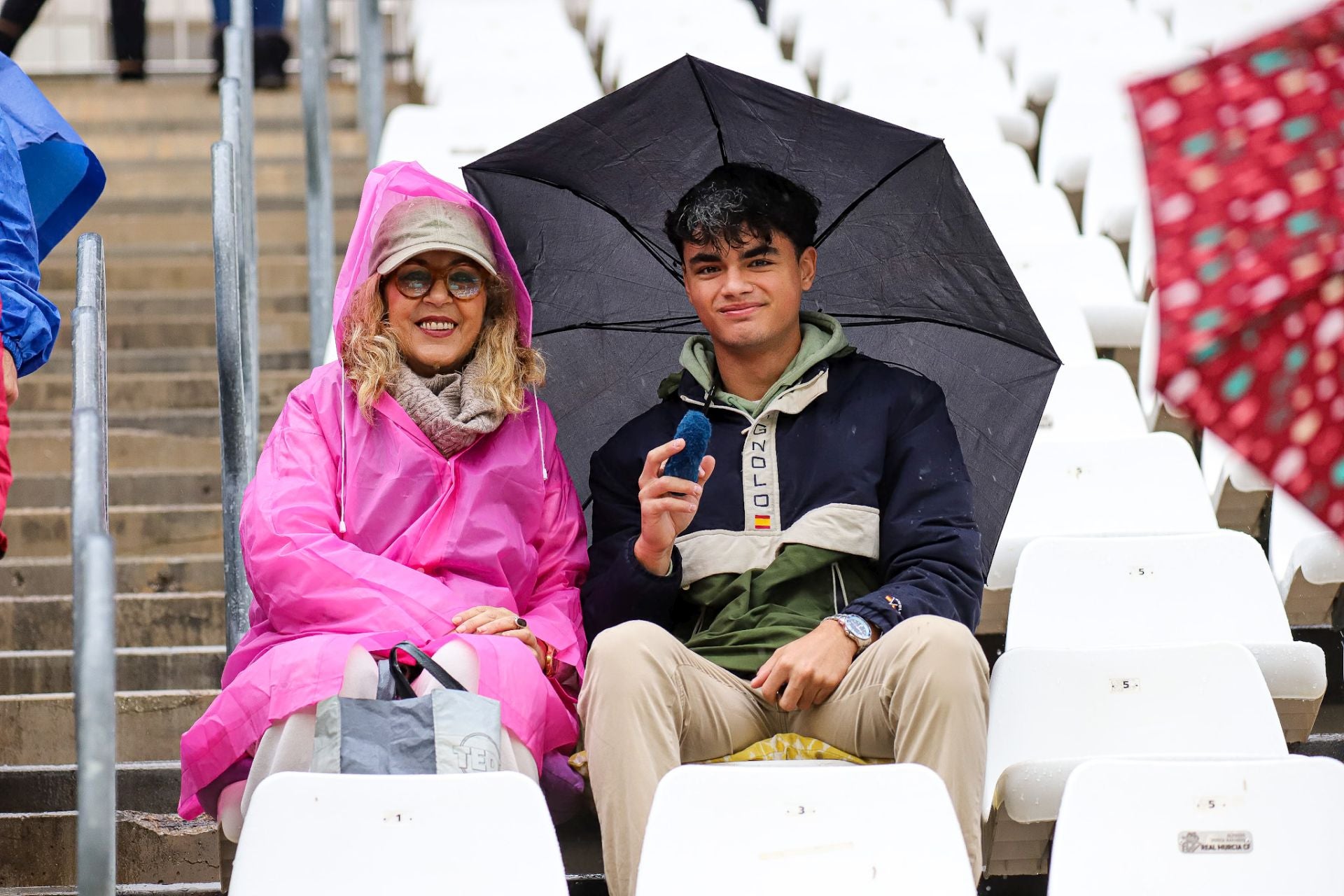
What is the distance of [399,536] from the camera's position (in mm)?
2779

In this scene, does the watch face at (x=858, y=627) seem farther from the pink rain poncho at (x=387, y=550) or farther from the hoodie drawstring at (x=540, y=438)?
the hoodie drawstring at (x=540, y=438)

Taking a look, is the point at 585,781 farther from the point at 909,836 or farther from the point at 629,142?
the point at 629,142

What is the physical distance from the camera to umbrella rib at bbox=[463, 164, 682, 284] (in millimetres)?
3125

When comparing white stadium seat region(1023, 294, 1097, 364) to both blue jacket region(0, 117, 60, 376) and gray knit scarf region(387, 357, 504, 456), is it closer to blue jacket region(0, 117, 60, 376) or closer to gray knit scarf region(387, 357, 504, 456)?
gray knit scarf region(387, 357, 504, 456)

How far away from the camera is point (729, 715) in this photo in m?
2.56

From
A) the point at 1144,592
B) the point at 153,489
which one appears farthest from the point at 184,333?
the point at 1144,592

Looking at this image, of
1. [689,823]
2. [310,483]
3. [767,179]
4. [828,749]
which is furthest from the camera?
[767,179]

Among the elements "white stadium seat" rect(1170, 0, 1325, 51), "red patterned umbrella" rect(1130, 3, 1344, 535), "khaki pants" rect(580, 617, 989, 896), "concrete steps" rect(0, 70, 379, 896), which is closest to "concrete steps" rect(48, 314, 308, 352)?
"concrete steps" rect(0, 70, 379, 896)

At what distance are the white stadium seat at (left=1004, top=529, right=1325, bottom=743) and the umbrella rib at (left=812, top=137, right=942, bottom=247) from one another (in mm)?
666

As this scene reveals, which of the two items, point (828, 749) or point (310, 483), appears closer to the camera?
point (828, 749)

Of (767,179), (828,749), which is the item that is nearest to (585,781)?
(828,749)

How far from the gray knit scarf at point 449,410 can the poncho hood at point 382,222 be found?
15cm

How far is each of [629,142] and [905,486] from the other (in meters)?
0.80

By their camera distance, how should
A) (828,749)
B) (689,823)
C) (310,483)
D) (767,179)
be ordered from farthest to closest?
(767,179) < (310,483) < (828,749) < (689,823)
